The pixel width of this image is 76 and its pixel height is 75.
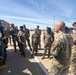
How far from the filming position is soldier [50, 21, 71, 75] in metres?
4.82

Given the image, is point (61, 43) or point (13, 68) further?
point (13, 68)

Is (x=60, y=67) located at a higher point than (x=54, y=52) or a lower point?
lower

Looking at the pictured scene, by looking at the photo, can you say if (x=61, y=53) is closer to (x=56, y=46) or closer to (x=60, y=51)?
(x=60, y=51)

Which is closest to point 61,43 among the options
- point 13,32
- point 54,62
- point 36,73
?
point 54,62

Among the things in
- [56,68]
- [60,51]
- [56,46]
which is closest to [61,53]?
[60,51]

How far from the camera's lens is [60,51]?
4930 millimetres

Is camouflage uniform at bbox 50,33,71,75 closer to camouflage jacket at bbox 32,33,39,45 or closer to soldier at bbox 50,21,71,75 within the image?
soldier at bbox 50,21,71,75

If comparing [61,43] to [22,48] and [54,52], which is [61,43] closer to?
[54,52]

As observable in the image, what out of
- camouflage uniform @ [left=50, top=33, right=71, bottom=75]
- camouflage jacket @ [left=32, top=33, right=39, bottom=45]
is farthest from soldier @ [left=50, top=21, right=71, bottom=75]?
camouflage jacket @ [left=32, top=33, right=39, bottom=45]

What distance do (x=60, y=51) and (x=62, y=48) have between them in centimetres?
9

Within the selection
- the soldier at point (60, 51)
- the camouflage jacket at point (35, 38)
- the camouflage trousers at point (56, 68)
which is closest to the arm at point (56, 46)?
the soldier at point (60, 51)

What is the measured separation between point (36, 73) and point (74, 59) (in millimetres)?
1883

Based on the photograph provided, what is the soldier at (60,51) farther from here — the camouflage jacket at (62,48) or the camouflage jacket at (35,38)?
the camouflage jacket at (35,38)

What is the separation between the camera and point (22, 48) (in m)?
12.0
